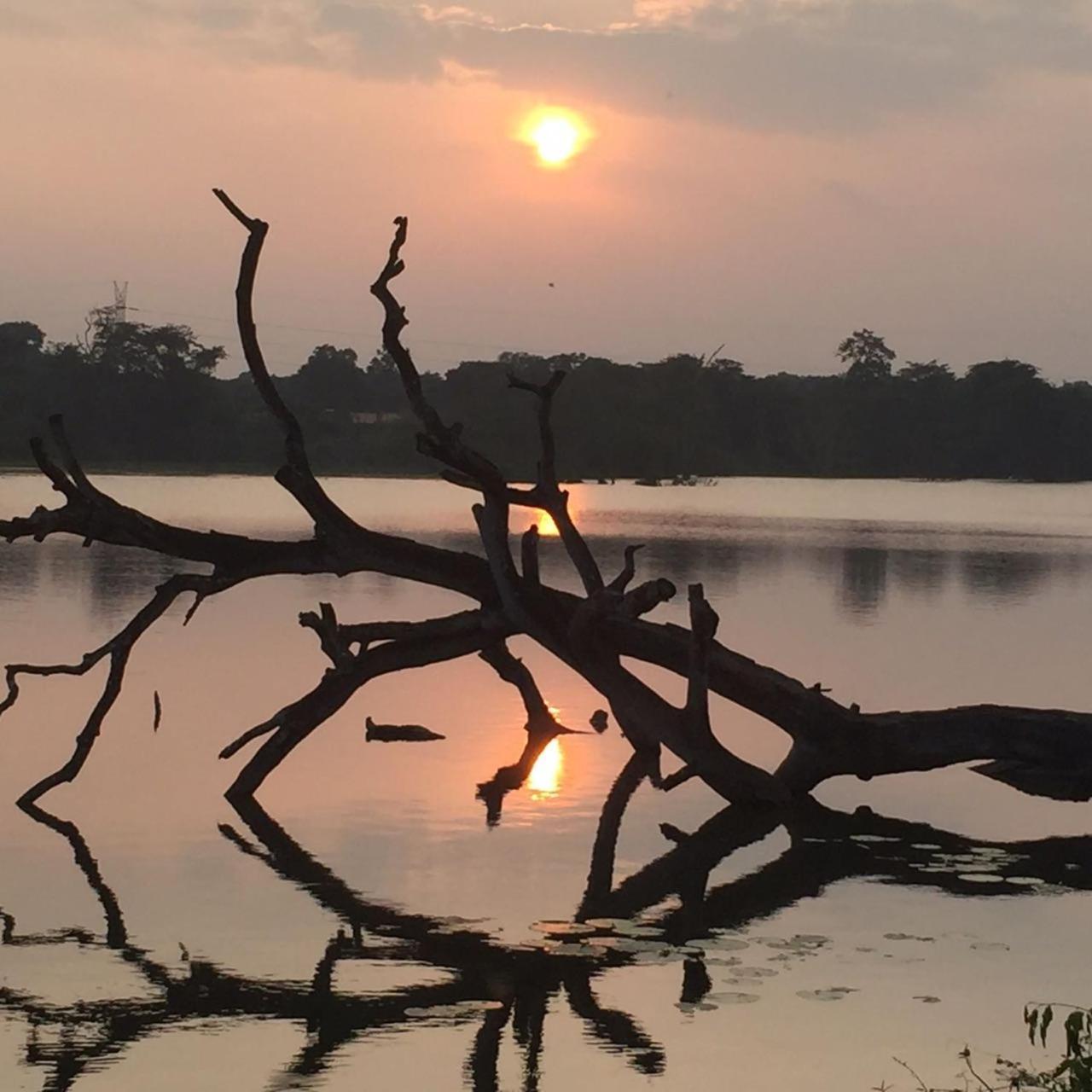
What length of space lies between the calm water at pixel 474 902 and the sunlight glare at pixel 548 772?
0.17 ft

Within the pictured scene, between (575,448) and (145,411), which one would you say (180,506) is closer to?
(145,411)

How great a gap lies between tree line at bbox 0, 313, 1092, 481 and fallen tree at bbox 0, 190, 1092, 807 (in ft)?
378

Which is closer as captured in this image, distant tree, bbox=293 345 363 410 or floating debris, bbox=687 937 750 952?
floating debris, bbox=687 937 750 952

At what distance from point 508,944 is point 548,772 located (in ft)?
18.4

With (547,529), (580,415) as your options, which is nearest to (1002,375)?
(580,415)

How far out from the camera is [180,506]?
66.8 meters

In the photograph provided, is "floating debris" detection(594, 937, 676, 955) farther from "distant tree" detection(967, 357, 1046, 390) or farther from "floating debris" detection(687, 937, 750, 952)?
"distant tree" detection(967, 357, 1046, 390)

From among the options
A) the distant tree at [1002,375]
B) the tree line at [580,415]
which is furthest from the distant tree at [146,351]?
the distant tree at [1002,375]

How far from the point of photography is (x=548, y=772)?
1588cm

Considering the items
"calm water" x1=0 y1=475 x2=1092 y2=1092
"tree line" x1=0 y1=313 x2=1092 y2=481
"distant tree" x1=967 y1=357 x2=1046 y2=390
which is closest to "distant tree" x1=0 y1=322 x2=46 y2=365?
"tree line" x1=0 y1=313 x2=1092 y2=481

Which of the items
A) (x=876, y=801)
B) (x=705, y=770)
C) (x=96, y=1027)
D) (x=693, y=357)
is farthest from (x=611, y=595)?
(x=693, y=357)

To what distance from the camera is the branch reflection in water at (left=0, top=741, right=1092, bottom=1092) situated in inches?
→ 340

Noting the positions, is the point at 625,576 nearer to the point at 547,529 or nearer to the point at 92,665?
the point at 92,665

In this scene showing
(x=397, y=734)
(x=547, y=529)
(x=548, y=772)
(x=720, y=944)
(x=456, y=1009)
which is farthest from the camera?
Answer: (x=547, y=529)
